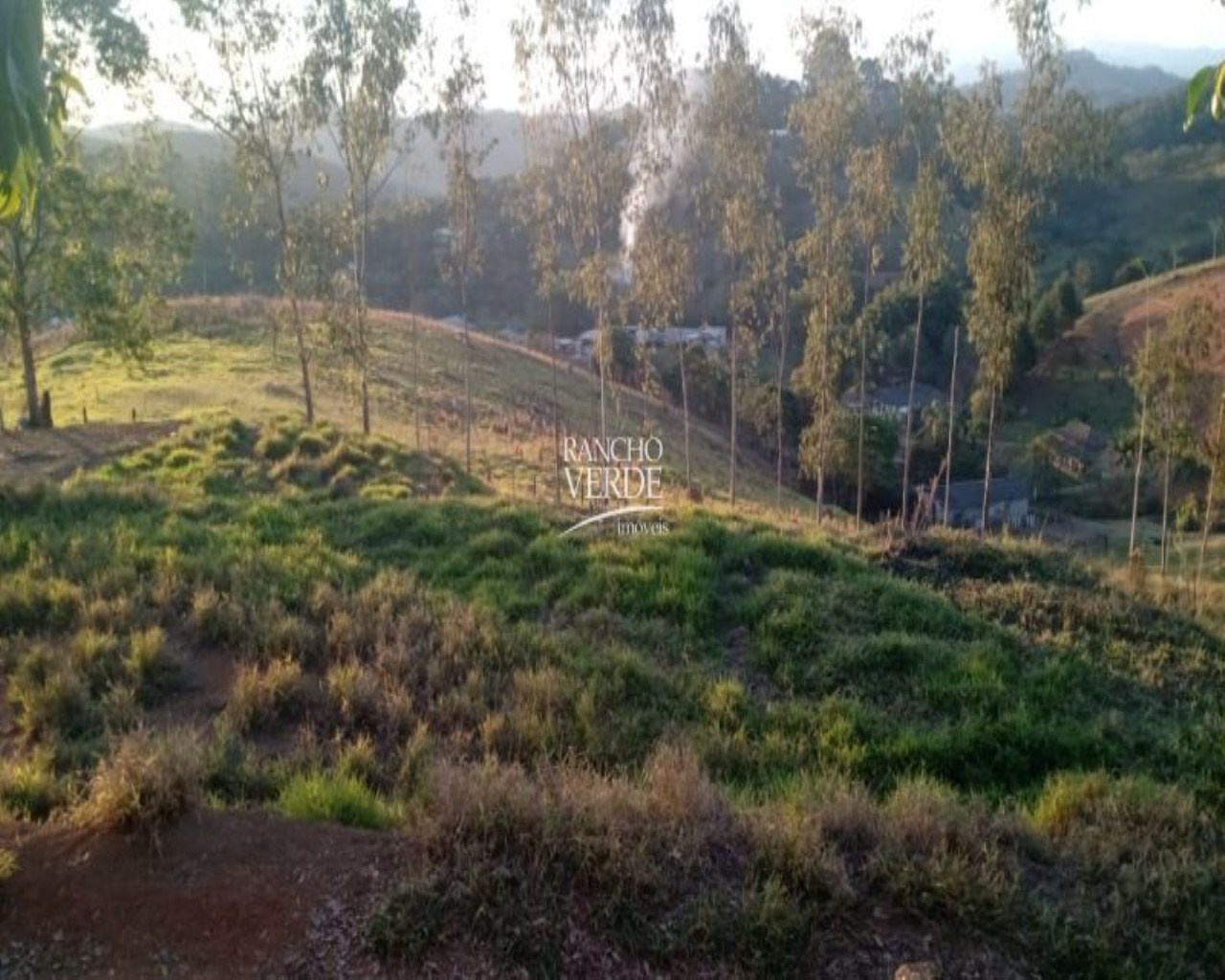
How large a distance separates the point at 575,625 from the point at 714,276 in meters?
38.0

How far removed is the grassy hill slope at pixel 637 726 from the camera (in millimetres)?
4273

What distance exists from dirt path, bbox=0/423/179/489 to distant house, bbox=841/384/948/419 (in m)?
26.2

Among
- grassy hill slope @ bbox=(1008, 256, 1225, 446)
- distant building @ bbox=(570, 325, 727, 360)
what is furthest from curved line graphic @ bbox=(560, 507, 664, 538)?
grassy hill slope @ bbox=(1008, 256, 1225, 446)

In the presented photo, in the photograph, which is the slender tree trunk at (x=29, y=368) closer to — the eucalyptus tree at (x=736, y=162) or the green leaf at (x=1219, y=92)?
the eucalyptus tree at (x=736, y=162)

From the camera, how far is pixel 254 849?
4.33m

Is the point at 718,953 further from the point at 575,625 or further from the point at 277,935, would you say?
the point at 575,625

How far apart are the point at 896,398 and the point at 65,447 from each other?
37933 mm

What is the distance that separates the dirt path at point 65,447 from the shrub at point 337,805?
35.3ft

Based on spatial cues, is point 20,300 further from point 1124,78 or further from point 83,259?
point 1124,78

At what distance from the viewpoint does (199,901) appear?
159 inches

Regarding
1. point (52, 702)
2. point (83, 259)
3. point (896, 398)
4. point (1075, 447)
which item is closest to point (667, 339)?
point (83, 259)

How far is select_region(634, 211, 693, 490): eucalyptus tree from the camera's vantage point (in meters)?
20.4

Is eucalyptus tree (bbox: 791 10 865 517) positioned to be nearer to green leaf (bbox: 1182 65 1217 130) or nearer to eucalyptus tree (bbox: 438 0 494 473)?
eucalyptus tree (bbox: 438 0 494 473)

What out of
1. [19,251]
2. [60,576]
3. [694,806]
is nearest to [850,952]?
[694,806]
